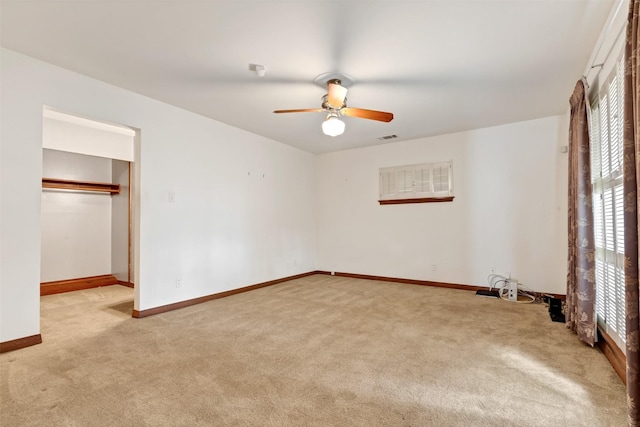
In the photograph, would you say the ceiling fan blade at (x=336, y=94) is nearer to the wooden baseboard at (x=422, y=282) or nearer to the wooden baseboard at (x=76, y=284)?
the wooden baseboard at (x=422, y=282)

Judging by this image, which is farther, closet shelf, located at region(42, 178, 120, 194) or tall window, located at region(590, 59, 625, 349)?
closet shelf, located at region(42, 178, 120, 194)

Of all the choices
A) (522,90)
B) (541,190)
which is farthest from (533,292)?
(522,90)

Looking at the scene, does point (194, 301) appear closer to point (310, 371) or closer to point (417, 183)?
point (310, 371)

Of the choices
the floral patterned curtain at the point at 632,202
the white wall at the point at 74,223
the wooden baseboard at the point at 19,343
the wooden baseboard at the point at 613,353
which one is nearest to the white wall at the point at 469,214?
the wooden baseboard at the point at 613,353

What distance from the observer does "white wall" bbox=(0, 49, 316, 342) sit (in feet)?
8.59

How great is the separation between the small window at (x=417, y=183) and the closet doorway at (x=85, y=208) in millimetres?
4264

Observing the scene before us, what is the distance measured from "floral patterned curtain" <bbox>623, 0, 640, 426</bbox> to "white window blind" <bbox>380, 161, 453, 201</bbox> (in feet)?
11.8

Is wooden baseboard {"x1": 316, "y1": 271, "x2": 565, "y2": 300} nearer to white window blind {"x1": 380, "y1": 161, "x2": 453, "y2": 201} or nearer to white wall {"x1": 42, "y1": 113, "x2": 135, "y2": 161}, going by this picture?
white window blind {"x1": 380, "y1": 161, "x2": 453, "y2": 201}

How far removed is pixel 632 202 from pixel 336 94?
221 centimetres

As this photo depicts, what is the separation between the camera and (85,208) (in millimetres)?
5383

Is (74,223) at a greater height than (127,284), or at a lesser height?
greater

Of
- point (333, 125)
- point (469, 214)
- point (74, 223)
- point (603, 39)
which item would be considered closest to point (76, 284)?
point (74, 223)

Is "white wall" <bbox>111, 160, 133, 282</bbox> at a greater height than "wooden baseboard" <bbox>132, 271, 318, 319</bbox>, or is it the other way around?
"white wall" <bbox>111, 160, 133, 282</bbox>

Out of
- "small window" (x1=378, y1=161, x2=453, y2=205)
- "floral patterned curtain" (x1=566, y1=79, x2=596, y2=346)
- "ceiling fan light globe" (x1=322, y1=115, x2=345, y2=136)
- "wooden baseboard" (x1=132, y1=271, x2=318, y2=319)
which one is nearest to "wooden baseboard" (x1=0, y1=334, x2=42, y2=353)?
"wooden baseboard" (x1=132, y1=271, x2=318, y2=319)
